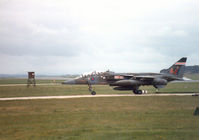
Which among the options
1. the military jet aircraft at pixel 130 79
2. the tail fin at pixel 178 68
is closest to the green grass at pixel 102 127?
the military jet aircraft at pixel 130 79

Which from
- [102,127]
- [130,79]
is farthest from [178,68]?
[102,127]

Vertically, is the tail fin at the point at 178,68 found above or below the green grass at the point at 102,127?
above

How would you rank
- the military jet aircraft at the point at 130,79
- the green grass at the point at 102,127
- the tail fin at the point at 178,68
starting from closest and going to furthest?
1. the green grass at the point at 102,127
2. the military jet aircraft at the point at 130,79
3. the tail fin at the point at 178,68

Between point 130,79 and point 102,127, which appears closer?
point 102,127

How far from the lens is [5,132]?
8938 millimetres

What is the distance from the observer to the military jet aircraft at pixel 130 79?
25.7m

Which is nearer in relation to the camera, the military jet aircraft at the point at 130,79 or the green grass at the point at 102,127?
the green grass at the point at 102,127

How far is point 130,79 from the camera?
2675 centimetres

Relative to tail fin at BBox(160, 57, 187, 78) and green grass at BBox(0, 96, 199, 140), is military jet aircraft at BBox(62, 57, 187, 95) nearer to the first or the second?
tail fin at BBox(160, 57, 187, 78)

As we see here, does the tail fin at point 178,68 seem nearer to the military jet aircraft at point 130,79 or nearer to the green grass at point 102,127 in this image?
the military jet aircraft at point 130,79

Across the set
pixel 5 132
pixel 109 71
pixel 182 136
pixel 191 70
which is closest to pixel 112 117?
pixel 182 136

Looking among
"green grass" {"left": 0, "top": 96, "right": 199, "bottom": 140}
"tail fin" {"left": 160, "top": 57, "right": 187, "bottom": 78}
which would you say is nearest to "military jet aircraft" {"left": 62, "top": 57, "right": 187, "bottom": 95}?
"tail fin" {"left": 160, "top": 57, "right": 187, "bottom": 78}

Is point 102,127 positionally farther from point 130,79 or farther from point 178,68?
point 178,68

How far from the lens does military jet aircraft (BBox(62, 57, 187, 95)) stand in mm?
25664
